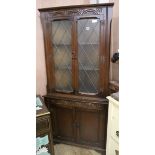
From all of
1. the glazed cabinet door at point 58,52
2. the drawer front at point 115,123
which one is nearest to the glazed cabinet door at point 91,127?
the glazed cabinet door at point 58,52

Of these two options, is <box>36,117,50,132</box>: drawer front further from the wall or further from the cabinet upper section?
the wall

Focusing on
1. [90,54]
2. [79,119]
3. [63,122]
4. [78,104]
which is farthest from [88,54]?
[63,122]

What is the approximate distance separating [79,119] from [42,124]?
70 cm

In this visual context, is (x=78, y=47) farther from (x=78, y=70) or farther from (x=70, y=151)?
(x=70, y=151)

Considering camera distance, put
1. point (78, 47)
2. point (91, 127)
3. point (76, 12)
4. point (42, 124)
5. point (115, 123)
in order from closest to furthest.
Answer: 1. point (115, 123)
2. point (42, 124)
3. point (76, 12)
4. point (78, 47)
5. point (91, 127)

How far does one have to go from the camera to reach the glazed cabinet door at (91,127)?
90.7 inches

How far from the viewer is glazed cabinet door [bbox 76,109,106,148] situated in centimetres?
230

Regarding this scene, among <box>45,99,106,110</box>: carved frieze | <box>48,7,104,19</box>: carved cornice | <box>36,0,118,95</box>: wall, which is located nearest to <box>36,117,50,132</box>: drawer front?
<box>45,99,106,110</box>: carved frieze

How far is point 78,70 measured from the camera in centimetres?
→ 230

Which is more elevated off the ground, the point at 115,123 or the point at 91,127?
the point at 115,123

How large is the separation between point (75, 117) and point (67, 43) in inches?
38.4

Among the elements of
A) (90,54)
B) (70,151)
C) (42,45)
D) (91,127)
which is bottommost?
(70,151)

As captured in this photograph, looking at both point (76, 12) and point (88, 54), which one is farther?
point (88, 54)
